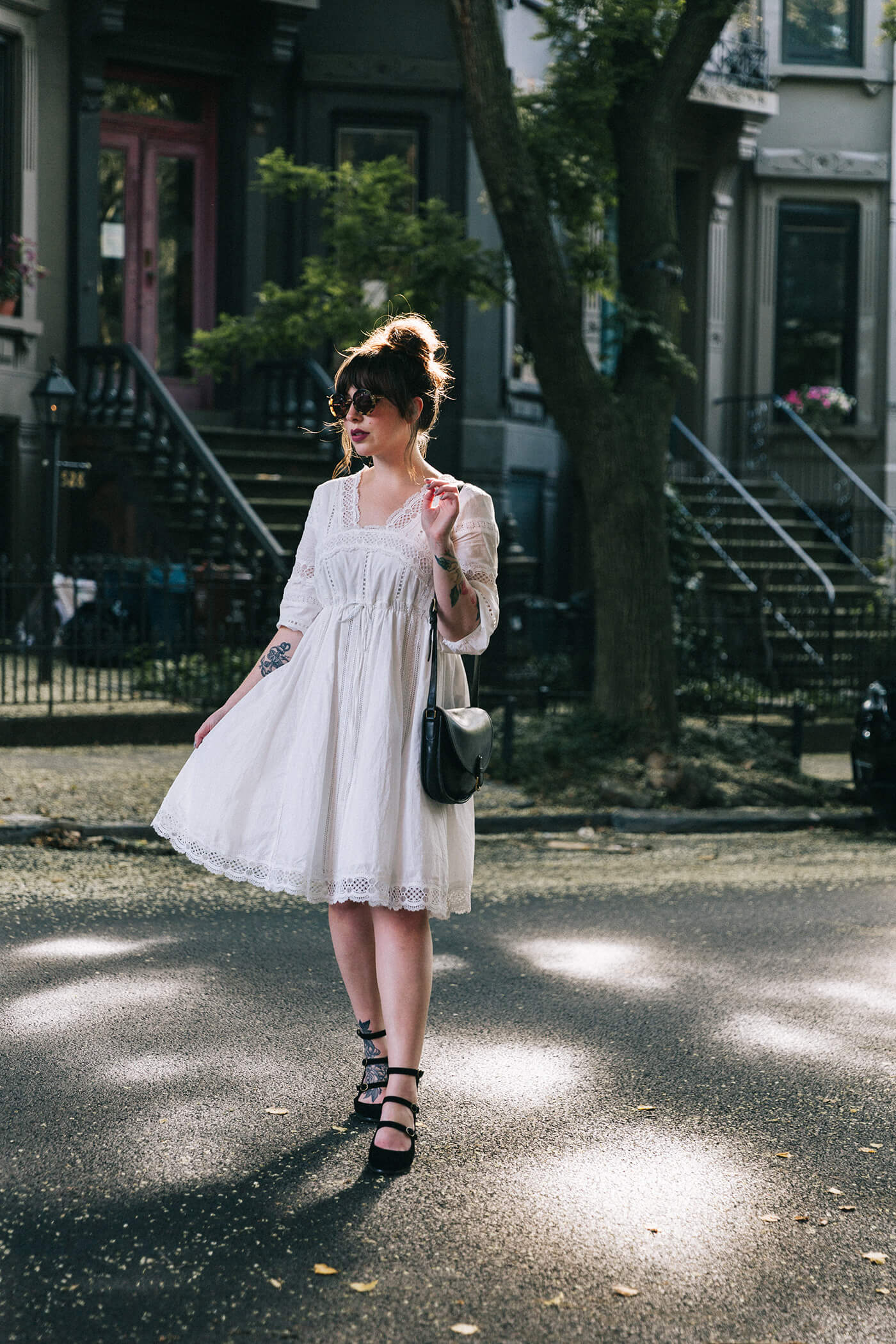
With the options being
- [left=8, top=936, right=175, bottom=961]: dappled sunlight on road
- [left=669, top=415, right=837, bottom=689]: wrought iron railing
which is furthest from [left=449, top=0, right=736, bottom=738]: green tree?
[left=8, top=936, right=175, bottom=961]: dappled sunlight on road

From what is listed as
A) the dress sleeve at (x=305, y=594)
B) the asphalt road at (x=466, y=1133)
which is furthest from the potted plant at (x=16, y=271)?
the dress sleeve at (x=305, y=594)

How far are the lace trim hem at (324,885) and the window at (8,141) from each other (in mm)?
13926

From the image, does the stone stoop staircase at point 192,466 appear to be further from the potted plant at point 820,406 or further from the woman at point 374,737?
the woman at point 374,737

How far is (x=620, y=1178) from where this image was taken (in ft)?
12.3

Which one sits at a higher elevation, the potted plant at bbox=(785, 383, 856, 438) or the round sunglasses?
the potted plant at bbox=(785, 383, 856, 438)

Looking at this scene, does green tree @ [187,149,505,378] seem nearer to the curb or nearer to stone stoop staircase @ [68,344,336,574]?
stone stoop staircase @ [68,344,336,574]

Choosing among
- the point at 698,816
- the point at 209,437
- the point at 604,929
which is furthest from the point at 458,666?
the point at 209,437

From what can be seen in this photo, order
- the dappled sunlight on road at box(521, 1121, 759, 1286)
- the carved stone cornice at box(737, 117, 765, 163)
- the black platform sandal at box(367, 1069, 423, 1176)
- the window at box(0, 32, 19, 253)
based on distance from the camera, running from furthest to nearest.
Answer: the carved stone cornice at box(737, 117, 765, 163)
the window at box(0, 32, 19, 253)
the black platform sandal at box(367, 1069, 423, 1176)
the dappled sunlight on road at box(521, 1121, 759, 1286)

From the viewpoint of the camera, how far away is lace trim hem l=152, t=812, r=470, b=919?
3.79 m

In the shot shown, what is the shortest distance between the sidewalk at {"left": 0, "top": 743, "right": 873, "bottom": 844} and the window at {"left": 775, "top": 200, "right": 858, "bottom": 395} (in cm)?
1250

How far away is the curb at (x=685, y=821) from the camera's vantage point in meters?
9.45

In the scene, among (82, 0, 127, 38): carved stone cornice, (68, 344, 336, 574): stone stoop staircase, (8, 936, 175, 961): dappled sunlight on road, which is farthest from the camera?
(82, 0, 127, 38): carved stone cornice

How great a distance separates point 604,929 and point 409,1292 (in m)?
3.57

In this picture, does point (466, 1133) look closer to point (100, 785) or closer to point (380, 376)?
point (380, 376)
